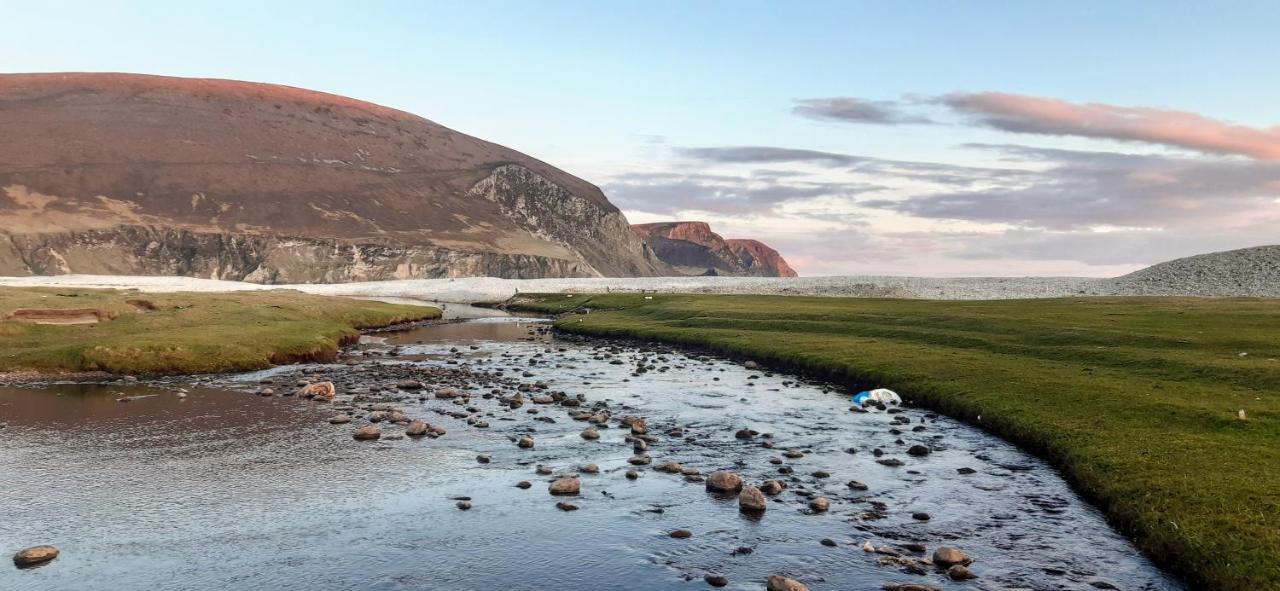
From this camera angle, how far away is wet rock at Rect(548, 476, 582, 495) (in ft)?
75.9

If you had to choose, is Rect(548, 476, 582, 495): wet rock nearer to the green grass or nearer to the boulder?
the boulder

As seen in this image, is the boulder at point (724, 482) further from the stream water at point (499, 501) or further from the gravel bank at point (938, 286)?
the gravel bank at point (938, 286)

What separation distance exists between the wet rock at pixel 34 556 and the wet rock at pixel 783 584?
1612 cm

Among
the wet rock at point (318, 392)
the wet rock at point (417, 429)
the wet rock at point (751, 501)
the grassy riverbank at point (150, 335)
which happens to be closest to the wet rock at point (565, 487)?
the wet rock at point (751, 501)

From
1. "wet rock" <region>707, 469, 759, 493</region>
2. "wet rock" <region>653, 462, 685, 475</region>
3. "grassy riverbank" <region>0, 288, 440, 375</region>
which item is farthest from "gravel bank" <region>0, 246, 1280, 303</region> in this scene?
"wet rock" <region>707, 469, 759, 493</region>

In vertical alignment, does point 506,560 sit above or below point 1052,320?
below

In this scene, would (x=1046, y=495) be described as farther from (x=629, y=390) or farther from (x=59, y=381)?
(x=59, y=381)

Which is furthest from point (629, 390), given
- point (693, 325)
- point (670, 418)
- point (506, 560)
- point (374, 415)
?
point (693, 325)

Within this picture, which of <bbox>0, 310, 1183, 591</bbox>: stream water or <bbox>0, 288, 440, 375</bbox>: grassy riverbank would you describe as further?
<bbox>0, 288, 440, 375</bbox>: grassy riverbank

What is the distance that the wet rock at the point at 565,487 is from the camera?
75.9ft

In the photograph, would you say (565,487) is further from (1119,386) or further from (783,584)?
(1119,386)

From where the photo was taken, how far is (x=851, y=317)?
73.9 m

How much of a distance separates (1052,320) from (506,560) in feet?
184

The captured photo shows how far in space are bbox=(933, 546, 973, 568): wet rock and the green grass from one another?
14.7ft
